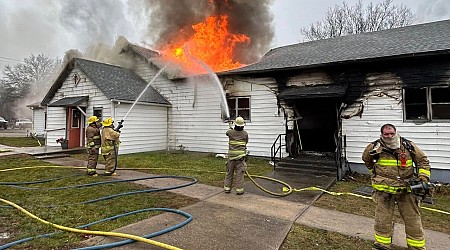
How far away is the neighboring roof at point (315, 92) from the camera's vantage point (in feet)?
26.4

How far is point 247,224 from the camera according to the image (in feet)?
13.1

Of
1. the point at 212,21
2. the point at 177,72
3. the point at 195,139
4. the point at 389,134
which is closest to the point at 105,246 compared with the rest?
the point at 389,134

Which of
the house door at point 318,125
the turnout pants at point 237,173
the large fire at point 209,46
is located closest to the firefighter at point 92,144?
the turnout pants at point 237,173

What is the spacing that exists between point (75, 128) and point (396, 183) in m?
14.0

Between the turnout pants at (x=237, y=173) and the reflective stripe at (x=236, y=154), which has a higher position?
the reflective stripe at (x=236, y=154)

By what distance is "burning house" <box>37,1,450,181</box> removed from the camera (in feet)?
25.2

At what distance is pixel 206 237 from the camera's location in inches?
137

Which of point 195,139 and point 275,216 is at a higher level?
point 195,139

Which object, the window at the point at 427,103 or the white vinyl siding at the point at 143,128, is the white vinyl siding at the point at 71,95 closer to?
the white vinyl siding at the point at 143,128

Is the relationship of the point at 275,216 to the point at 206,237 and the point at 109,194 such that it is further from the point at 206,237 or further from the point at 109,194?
the point at 109,194

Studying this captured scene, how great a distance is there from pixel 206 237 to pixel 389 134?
2700 millimetres

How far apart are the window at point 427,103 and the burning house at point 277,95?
0.02 metres

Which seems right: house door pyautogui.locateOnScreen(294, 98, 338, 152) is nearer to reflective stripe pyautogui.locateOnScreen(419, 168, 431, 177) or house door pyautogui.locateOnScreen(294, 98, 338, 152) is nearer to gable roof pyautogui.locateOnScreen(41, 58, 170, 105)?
gable roof pyautogui.locateOnScreen(41, 58, 170, 105)

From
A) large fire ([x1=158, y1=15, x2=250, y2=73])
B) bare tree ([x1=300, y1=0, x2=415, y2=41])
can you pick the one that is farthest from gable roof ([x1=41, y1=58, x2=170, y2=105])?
bare tree ([x1=300, y1=0, x2=415, y2=41])
